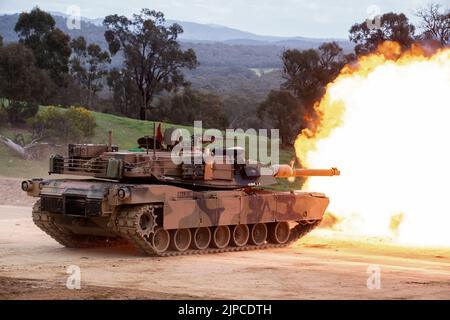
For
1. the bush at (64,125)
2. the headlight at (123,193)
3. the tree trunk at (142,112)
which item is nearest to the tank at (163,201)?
the headlight at (123,193)

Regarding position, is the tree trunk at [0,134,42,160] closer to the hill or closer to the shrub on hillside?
the hill

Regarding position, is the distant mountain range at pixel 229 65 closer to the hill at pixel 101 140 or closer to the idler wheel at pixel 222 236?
the hill at pixel 101 140

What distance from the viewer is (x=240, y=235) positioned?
931 inches

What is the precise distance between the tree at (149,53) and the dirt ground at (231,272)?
41.4 meters

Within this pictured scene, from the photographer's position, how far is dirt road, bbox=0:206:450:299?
1639 cm

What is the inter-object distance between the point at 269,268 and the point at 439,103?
32.9 feet

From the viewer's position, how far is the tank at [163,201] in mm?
21188

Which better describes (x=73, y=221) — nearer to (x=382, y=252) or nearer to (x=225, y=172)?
(x=225, y=172)

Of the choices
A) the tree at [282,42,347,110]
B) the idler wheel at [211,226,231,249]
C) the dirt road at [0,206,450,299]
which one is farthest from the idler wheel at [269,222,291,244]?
the tree at [282,42,347,110]

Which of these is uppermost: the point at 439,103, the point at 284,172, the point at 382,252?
the point at 439,103

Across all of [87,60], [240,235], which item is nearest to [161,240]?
[240,235]

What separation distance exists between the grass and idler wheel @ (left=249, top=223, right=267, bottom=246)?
18.0 m

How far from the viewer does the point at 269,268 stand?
19.8m

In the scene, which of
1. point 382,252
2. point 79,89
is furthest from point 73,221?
point 79,89
